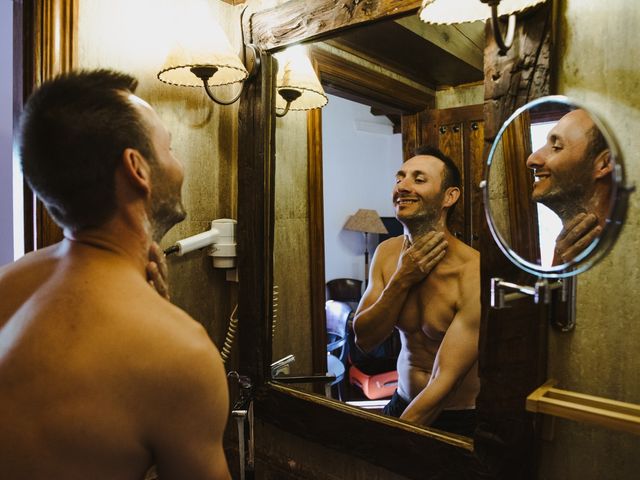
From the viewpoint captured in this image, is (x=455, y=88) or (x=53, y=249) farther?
(x=455, y=88)

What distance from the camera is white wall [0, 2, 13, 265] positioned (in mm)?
1599

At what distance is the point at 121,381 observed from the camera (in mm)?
589

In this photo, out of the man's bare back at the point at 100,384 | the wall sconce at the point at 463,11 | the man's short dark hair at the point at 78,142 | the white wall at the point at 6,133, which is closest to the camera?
the man's bare back at the point at 100,384

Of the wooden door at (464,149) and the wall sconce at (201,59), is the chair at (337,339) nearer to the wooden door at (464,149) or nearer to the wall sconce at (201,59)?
the wooden door at (464,149)

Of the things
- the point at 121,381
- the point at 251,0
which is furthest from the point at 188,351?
the point at 251,0

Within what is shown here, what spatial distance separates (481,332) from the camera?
916 mm

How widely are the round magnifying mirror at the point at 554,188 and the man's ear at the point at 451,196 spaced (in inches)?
3.7

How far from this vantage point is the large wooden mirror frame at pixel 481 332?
2.84 ft

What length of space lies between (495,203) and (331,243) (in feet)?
1.51

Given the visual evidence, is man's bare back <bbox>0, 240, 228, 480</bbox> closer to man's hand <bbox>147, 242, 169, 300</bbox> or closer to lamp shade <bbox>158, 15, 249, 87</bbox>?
man's hand <bbox>147, 242, 169, 300</bbox>

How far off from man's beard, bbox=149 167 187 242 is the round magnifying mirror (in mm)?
538

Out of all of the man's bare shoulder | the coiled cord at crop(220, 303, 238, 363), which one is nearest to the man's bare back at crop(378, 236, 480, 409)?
the man's bare shoulder

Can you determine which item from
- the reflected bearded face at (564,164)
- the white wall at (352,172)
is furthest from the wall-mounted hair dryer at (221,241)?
the reflected bearded face at (564,164)

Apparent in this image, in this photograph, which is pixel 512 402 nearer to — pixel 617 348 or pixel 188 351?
pixel 617 348
